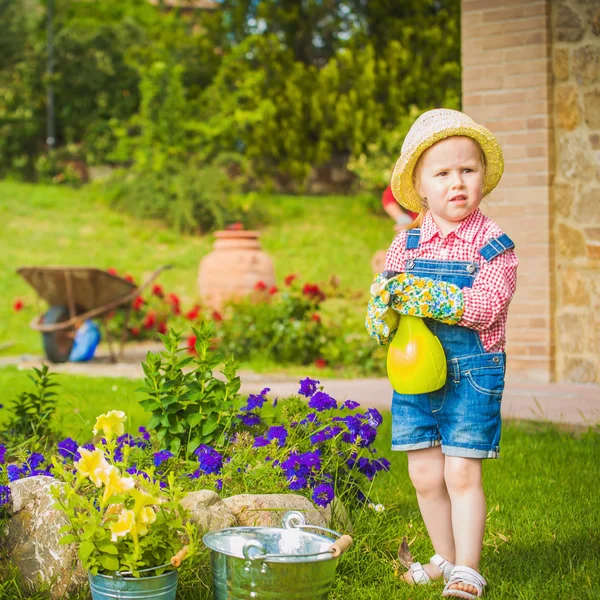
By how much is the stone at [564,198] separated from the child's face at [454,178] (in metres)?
3.49

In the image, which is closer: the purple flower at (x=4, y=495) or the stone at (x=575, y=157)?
the purple flower at (x=4, y=495)

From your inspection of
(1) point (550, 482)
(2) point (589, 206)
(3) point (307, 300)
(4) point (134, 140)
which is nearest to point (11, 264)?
(4) point (134, 140)

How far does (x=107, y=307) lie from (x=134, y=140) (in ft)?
25.6

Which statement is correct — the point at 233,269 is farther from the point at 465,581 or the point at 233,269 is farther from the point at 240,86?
the point at 240,86

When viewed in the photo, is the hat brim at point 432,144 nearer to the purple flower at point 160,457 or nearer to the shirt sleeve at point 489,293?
the shirt sleeve at point 489,293

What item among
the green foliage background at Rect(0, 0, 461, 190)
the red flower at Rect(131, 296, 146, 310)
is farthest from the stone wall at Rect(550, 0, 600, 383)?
the green foliage background at Rect(0, 0, 461, 190)

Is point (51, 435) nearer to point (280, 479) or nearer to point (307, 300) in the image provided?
point (280, 479)

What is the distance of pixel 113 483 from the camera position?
2010mm

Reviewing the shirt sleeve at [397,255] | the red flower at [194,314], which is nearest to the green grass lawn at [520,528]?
the shirt sleeve at [397,255]

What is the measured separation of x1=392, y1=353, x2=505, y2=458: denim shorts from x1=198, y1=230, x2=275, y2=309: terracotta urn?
657 cm

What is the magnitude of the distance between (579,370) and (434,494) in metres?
3.53

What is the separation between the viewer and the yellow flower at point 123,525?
1.94 meters

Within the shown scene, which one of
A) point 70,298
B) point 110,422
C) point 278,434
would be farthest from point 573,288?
point 70,298

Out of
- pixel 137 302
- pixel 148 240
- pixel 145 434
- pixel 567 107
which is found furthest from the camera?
pixel 148 240
